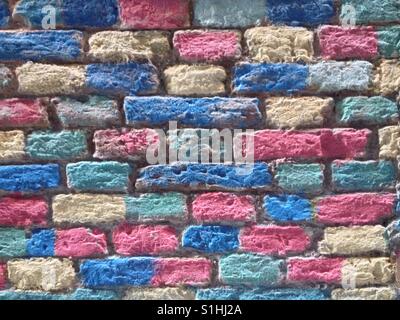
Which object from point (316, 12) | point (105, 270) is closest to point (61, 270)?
point (105, 270)

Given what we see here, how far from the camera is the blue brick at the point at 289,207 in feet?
4.67

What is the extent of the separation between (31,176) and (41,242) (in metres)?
0.16

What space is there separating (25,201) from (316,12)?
80cm

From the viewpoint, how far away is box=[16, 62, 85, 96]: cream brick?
1.41 metres

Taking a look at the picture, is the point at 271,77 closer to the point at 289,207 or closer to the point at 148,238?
the point at 289,207

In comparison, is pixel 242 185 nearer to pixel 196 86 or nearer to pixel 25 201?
pixel 196 86

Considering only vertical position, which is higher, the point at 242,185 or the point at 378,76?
the point at 378,76

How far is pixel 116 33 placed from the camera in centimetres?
141

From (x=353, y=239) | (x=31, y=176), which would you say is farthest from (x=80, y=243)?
(x=353, y=239)

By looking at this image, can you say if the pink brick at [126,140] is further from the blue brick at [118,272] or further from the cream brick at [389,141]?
the cream brick at [389,141]

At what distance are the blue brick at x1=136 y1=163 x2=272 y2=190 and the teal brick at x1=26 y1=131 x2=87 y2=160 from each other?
16 centimetres

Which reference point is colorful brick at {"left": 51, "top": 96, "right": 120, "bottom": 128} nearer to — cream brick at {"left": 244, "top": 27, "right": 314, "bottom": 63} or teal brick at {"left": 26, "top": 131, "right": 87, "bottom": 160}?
teal brick at {"left": 26, "top": 131, "right": 87, "bottom": 160}

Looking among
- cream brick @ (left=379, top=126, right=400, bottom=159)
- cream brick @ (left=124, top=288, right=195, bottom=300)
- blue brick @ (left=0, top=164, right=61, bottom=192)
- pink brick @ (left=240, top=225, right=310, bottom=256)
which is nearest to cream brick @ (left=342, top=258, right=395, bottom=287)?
pink brick @ (left=240, top=225, right=310, bottom=256)

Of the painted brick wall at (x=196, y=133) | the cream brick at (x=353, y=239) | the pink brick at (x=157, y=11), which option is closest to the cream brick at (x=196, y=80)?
the painted brick wall at (x=196, y=133)
